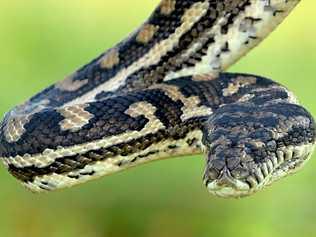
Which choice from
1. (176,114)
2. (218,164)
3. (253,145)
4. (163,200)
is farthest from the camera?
(163,200)

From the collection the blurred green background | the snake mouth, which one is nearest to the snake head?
the snake mouth

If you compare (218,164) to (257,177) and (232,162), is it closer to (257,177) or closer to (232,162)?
(232,162)

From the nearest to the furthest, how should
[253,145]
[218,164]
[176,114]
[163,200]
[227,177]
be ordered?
[227,177]
[218,164]
[253,145]
[176,114]
[163,200]

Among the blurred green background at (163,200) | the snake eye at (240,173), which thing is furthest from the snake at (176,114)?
the blurred green background at (163,200)

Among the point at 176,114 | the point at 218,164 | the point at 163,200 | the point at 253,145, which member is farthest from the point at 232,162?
the point at 163,200

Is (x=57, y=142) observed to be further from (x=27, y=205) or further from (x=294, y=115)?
(x=27, y=205)

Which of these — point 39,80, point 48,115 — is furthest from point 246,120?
point 39,80

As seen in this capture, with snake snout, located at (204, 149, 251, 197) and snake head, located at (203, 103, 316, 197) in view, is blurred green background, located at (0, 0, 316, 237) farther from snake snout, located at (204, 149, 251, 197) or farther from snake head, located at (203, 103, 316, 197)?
snake snout, located at (204, 149, 251, 197)

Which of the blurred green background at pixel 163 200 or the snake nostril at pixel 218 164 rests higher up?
the snake nostril at pixel 218 164

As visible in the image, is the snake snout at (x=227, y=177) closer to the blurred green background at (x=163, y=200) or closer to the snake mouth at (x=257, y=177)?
the snake mouth at (x=257, y=177)
